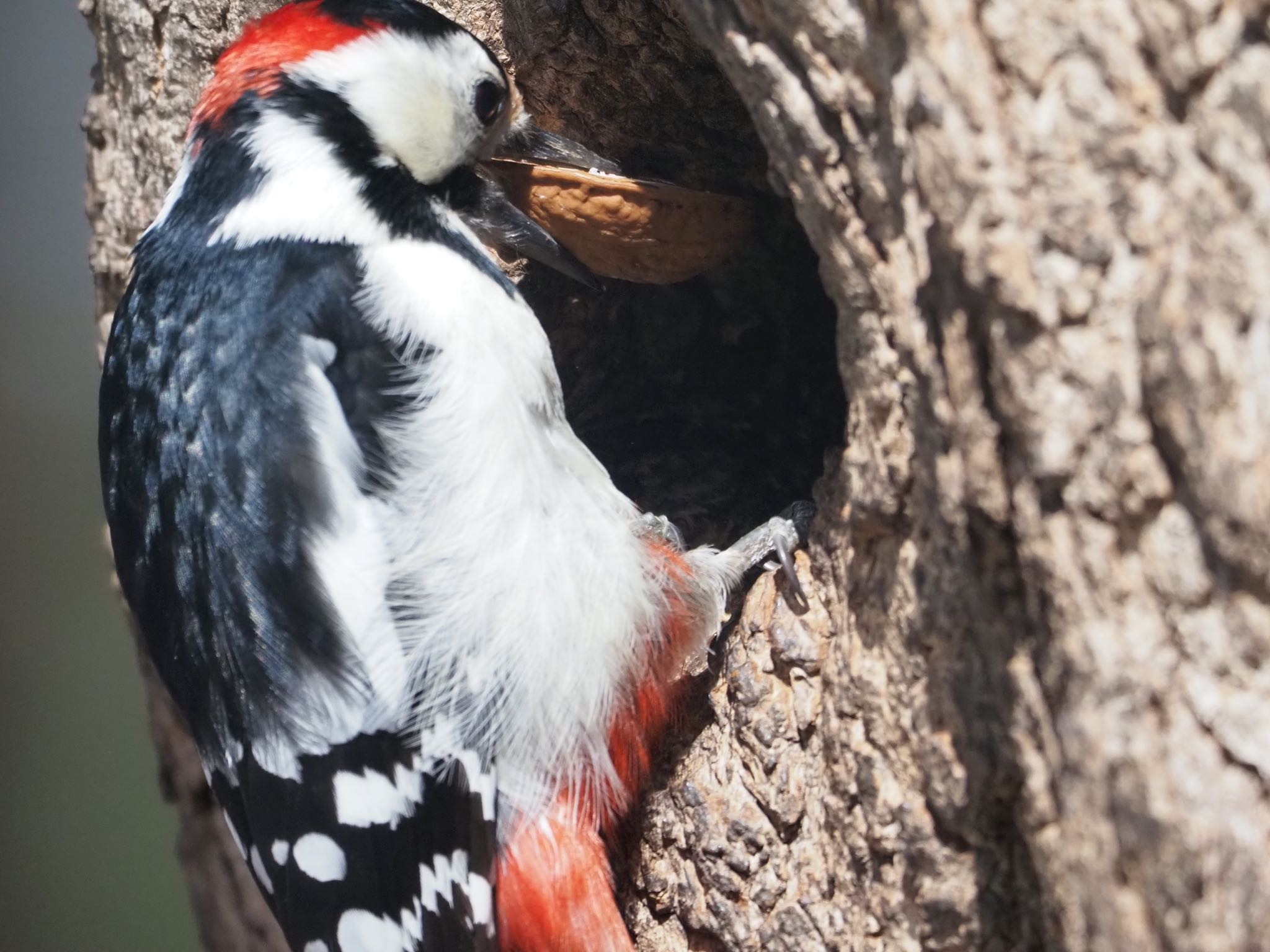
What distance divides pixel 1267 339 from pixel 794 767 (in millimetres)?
645

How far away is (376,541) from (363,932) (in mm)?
387

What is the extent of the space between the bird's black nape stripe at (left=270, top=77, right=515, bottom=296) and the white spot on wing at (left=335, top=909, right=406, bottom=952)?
2.14 ft

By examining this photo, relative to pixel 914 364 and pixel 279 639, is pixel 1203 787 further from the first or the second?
pixel 279 639

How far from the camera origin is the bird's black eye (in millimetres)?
1373

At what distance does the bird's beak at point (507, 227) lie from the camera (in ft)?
4.67

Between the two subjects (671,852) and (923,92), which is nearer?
(923,92)

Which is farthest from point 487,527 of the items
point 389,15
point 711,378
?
point 711,378

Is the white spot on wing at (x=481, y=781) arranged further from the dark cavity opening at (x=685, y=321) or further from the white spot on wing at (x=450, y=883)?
the dark cavity opening at (x=685, y=321)

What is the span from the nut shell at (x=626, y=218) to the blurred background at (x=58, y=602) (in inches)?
122

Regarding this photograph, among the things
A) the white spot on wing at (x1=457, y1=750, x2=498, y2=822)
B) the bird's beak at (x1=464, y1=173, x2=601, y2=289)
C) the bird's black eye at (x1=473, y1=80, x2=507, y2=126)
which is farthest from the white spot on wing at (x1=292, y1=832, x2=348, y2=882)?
the bird's black eye at (x1=473, y1=80, x2=507, y2=126)

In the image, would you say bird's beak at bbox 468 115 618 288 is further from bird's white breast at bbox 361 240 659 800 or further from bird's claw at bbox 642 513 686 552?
bird's claw at bbox 642 513 686 552

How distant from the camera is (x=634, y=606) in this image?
50.3 inches

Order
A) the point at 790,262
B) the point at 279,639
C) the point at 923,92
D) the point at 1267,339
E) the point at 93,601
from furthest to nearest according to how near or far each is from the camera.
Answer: the point at 93,601, the point at 790,262, the point at 279,639, the point at 923,92, the point at 1267,339

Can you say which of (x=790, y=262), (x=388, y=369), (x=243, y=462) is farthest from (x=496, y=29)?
(x=243, y=462)
